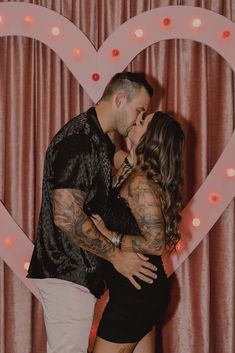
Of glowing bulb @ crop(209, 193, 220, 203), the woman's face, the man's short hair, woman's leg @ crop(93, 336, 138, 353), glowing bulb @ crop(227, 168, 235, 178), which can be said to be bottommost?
woman's leg @ crop(93, 336, 138, 353)

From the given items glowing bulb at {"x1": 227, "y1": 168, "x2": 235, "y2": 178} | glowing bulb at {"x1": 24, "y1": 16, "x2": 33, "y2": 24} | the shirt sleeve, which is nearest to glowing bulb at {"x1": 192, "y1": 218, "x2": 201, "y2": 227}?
glowing bulb at {"x1": 227, "y1": 168, "x2": 235, "y2": 178}

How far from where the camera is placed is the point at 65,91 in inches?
87.7

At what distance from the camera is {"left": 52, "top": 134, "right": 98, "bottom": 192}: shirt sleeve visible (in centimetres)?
158

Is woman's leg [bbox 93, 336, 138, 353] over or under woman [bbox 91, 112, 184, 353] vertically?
under

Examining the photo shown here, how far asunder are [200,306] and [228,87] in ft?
3.38

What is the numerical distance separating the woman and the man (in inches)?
1.9

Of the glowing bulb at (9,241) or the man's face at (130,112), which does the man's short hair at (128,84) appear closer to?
the man's face at (130,112)

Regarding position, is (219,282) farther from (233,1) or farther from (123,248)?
(233,1)

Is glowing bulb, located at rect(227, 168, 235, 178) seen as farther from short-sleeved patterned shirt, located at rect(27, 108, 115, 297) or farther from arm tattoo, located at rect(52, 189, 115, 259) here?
arm tattoo, located at rect(52, 189, 115, 259)

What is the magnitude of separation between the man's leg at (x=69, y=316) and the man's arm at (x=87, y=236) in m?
0.17

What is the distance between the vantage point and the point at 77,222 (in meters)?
1.59

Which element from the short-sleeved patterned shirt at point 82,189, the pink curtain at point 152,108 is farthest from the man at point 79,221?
the pink curtain at point 152,108

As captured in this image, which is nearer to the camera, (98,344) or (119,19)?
(98,344)

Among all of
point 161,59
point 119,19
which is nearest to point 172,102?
point 161,59
